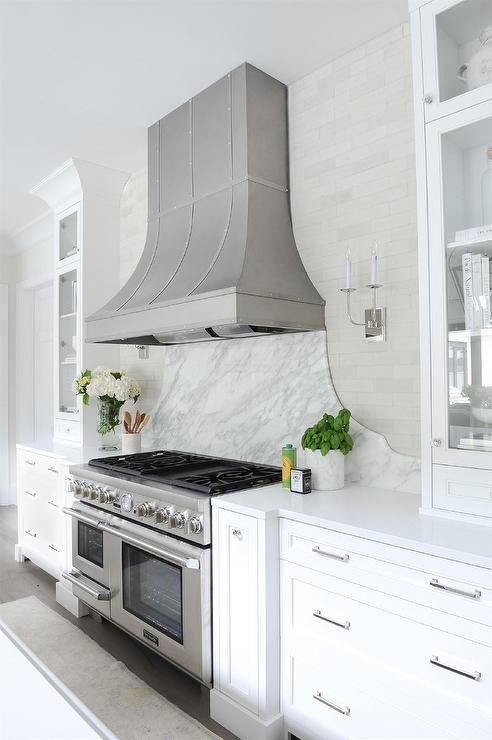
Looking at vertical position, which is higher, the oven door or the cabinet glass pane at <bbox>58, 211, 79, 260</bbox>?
the cabinet glass pane at <bbox>58, 211, 79, 260</bbox>

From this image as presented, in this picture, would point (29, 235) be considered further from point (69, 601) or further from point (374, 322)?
point (374, 322)

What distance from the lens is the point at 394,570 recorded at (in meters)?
1.62

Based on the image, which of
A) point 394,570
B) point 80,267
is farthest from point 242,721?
point 80,267

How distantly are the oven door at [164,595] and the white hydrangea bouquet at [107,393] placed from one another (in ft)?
3.46

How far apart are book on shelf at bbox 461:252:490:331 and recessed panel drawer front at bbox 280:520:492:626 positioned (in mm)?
799

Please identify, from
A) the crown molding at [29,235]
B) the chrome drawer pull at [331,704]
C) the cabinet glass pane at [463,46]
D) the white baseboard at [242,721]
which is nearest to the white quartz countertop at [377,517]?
the chrome drawer pull at [331,704]

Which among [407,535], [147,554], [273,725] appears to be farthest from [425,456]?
[147,554]

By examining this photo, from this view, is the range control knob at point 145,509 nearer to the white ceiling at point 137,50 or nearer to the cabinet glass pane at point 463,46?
the cabinet glass pane at point 463,46

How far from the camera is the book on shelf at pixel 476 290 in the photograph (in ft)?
5.79

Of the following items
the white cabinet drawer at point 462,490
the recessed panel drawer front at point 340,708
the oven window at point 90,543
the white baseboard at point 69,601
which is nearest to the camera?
the recessed panel drawer front at point 340,708

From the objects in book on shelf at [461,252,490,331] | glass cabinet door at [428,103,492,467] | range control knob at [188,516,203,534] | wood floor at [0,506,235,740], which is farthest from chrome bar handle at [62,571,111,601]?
book on shelf at [461,252,490,331]

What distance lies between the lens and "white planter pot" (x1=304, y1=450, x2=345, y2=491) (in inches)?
89.7

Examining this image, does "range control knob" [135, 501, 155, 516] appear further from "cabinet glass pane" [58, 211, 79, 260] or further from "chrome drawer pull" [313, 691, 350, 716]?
"cabinet glass pane" [58, 211, 79, 260]

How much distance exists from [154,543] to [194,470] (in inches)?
21.2
